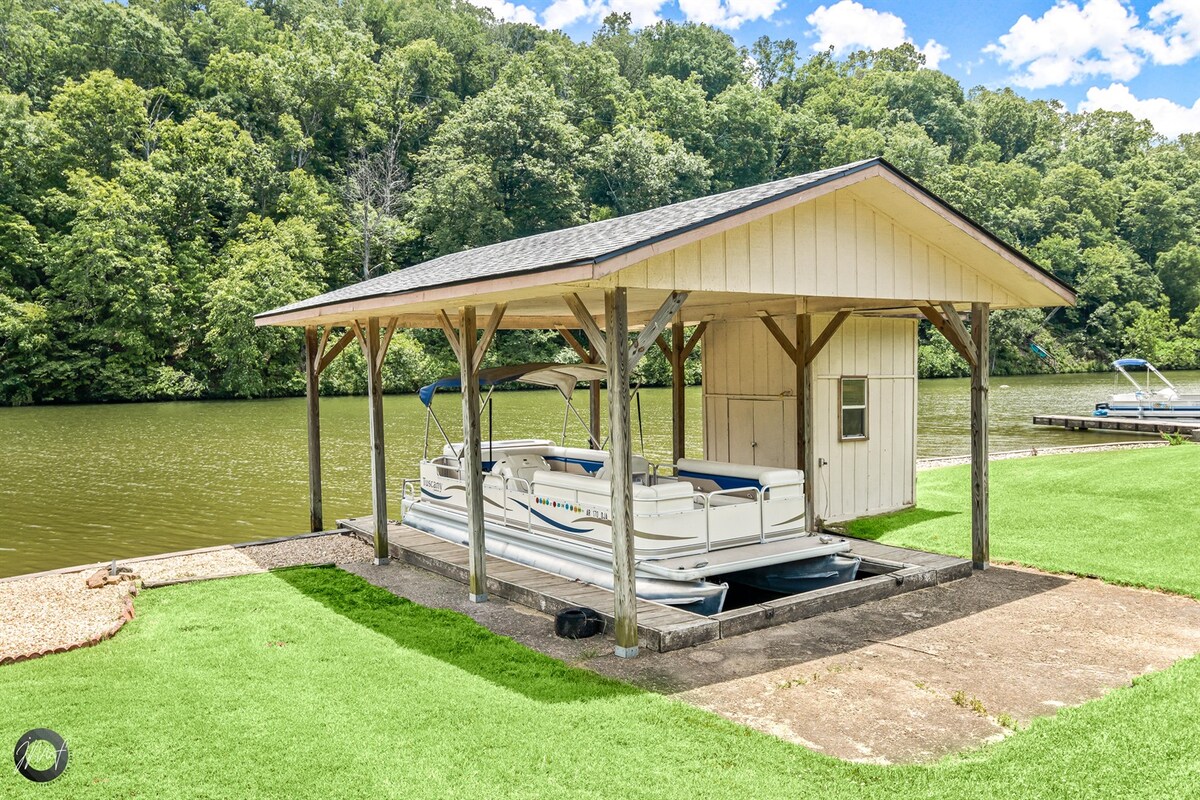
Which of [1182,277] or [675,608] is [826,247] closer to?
[675,608]

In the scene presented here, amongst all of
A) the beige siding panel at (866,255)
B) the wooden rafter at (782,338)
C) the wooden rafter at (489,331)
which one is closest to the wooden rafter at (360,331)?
the wooden rafter at (489,331)

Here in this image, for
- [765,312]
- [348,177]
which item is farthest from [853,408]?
[348,177]

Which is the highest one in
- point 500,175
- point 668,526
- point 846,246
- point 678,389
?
point 500,175

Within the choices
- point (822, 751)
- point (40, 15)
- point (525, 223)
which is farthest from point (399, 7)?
point (822, 751)

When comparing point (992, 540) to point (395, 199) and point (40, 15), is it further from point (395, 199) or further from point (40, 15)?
point (40, 15)

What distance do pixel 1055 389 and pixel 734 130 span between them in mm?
36127

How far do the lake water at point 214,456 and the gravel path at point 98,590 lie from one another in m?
2.45

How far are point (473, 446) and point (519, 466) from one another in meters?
2.59

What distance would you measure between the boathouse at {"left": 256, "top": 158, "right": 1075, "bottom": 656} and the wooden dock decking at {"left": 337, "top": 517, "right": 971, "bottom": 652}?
336 mm

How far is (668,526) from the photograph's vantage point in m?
8.27

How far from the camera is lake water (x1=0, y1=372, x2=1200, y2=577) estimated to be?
14.6 meters

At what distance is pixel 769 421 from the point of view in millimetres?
12055

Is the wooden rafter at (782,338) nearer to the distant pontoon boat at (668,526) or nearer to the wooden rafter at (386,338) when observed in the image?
the distant pontoon boat at (668,526)

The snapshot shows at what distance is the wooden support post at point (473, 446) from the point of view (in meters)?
8.35
